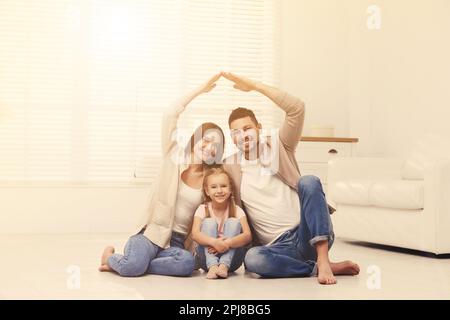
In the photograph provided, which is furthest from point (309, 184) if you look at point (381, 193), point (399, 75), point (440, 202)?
point (399, 75)

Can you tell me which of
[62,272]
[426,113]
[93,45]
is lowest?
[62,272]

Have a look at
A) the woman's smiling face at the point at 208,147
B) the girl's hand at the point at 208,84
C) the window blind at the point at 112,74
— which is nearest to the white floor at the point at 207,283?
the woman's smiling face at the point at 208,147

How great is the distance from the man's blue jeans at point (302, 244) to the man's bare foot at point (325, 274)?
9 cm

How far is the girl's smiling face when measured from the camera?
250cm

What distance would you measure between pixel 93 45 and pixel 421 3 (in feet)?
9.01

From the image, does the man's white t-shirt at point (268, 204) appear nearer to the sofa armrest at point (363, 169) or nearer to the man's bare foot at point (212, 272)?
the man's bare foot at point (212, 272)

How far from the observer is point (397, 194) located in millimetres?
3525

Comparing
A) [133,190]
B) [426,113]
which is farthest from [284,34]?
[133,190]

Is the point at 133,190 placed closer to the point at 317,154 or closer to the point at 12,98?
the point at 12,98

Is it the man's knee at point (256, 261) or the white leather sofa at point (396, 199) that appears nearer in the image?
the man's knee at point (256, 261)

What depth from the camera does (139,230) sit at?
2602mm

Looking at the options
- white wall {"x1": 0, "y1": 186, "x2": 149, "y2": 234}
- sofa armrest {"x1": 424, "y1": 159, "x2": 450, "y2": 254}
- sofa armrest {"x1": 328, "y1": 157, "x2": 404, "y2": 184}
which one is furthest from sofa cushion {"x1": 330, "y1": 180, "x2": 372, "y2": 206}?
white wall {"x1": 0, "y1": 186, "x2": 149, "y2": 234}

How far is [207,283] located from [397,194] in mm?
1595

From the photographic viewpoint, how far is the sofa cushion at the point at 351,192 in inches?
151
